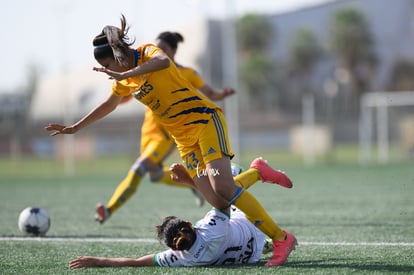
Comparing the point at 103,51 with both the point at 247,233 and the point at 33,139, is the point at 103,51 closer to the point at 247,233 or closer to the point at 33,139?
the point at 247,233

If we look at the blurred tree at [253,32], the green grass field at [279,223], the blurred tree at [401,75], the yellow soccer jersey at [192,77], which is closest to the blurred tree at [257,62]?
the blurred tree at [253,32]

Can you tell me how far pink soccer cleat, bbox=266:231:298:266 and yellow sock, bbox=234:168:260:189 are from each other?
632 mm

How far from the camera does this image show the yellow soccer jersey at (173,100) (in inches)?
222

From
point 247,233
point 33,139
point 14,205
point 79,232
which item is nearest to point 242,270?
point 247,233

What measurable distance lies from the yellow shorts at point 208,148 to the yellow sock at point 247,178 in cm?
35

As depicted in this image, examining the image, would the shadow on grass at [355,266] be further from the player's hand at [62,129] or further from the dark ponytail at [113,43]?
the player's hand at [62,129]

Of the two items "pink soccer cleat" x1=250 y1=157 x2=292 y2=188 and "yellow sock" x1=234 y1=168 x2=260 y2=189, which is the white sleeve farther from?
"pink soccer cleat" x1=250 y1=157 x2=292 y2=188

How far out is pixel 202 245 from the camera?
5.33 m

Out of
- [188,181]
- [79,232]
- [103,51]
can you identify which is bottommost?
[79,232]

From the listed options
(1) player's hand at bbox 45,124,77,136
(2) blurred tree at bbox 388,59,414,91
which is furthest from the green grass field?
(2) blurred tree at bbox 388,59,414,91

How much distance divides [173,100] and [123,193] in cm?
302

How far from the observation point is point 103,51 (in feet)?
18.1

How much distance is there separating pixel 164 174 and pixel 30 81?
317ft

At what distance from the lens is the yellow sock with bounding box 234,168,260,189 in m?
6.03
